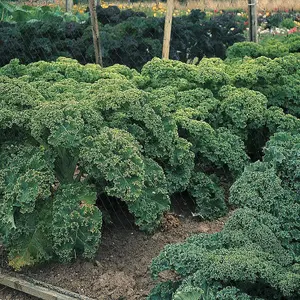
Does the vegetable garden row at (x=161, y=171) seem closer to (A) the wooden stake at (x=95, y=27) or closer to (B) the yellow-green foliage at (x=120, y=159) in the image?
(B) the yellow-green foliage at (x=120, y=159)

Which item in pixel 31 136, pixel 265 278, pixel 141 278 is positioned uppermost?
pixel 31 136

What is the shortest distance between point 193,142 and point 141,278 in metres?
1.87

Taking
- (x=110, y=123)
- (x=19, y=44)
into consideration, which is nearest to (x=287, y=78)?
(x=110, y=123)

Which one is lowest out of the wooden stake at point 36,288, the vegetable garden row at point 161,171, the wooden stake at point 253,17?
the wooden stake at point 36,288

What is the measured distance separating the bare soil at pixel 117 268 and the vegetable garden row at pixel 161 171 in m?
0.15

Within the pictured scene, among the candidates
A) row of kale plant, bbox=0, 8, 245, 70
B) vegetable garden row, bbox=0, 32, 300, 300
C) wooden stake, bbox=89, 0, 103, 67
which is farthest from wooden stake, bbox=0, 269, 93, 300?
row of kale plant, bbox=0, 8, 245, 70

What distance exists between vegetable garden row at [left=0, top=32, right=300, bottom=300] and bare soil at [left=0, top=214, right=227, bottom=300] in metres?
0.15

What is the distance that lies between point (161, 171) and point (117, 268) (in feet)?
3.04

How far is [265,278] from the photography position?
4.30 m

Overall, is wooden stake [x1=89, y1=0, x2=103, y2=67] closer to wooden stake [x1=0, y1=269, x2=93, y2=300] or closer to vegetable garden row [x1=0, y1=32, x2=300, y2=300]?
vegetable garden row [x1=0, y1=32, x2=300, y2=300]

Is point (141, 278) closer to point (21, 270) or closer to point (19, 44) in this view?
point (21, 270)

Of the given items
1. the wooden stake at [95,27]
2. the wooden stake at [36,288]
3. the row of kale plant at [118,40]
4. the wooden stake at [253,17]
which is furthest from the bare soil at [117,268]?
the row of kale plant at [118,40]

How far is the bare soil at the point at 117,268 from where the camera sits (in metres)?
5.44

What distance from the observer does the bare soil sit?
5441 millimetres
